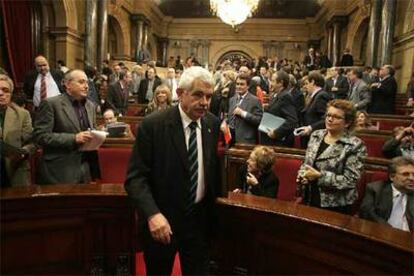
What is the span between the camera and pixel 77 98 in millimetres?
2646

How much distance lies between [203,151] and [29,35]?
10095 millimetres

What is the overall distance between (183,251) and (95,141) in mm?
1057

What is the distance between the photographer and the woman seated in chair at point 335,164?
92.4 inches

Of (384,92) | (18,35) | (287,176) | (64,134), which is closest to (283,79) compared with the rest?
(287,176)

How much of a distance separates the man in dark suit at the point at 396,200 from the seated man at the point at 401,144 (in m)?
1.18

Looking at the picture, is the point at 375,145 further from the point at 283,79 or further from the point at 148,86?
the point at 148,86

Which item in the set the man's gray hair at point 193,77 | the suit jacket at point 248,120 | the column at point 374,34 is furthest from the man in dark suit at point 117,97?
the column at point 374,34

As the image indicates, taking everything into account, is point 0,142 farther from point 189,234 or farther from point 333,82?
point 333,82

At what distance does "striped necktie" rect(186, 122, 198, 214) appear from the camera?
1.76 meters

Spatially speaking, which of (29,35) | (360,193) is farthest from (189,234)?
(29,35)

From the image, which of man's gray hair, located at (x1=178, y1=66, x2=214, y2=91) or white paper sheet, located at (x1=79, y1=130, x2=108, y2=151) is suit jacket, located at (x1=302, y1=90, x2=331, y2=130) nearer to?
white paper sheet, located at (x1=79, y1=130, x2=108, y2=151)

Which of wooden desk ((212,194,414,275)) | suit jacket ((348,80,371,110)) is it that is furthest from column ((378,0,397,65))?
wooden desk ((212,194,414,275))

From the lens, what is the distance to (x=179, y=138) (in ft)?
5.72

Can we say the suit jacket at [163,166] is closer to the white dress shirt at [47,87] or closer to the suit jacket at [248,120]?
the suit jacket at [248,120]
